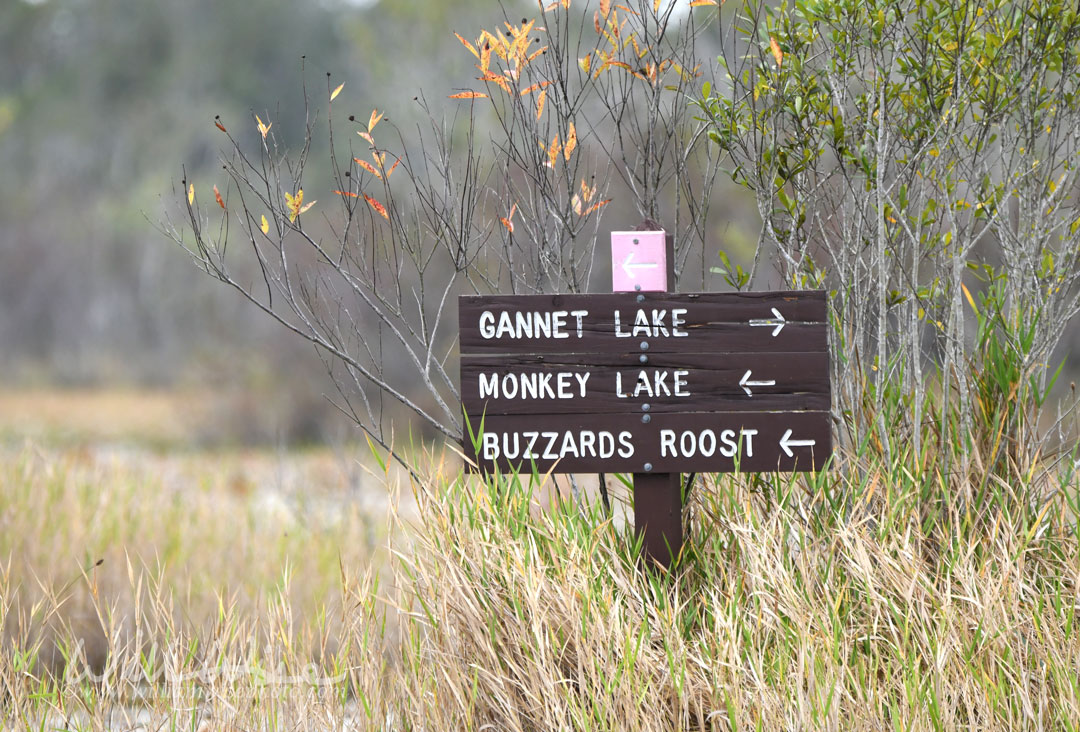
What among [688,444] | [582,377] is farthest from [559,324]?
[688,444]

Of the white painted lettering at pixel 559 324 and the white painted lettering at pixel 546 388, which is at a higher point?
the white painted lettering at pixel 559 324

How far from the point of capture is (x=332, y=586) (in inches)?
207

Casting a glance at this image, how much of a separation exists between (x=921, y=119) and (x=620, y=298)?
45.7 inches

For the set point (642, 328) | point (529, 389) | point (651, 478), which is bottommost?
point (651, 478)

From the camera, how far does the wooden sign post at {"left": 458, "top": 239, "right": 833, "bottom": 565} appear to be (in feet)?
10.3

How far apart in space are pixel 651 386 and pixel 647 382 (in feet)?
0.05

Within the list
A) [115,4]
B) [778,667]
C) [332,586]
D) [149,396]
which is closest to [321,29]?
[115,4]

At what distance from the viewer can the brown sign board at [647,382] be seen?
124 inches

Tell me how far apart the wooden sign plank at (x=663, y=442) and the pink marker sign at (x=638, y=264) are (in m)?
0.37

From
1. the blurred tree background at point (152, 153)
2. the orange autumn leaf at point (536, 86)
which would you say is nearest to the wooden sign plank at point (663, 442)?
the orange autumn leaf at point (536, 86)

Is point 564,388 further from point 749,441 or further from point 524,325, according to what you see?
point 749,441

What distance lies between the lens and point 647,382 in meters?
3.18

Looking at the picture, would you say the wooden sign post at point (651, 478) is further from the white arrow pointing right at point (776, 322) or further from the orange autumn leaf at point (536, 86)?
the orange autumn leaf at point (536, 86)

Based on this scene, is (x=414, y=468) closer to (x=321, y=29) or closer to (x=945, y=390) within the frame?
(x=945, y=390)
